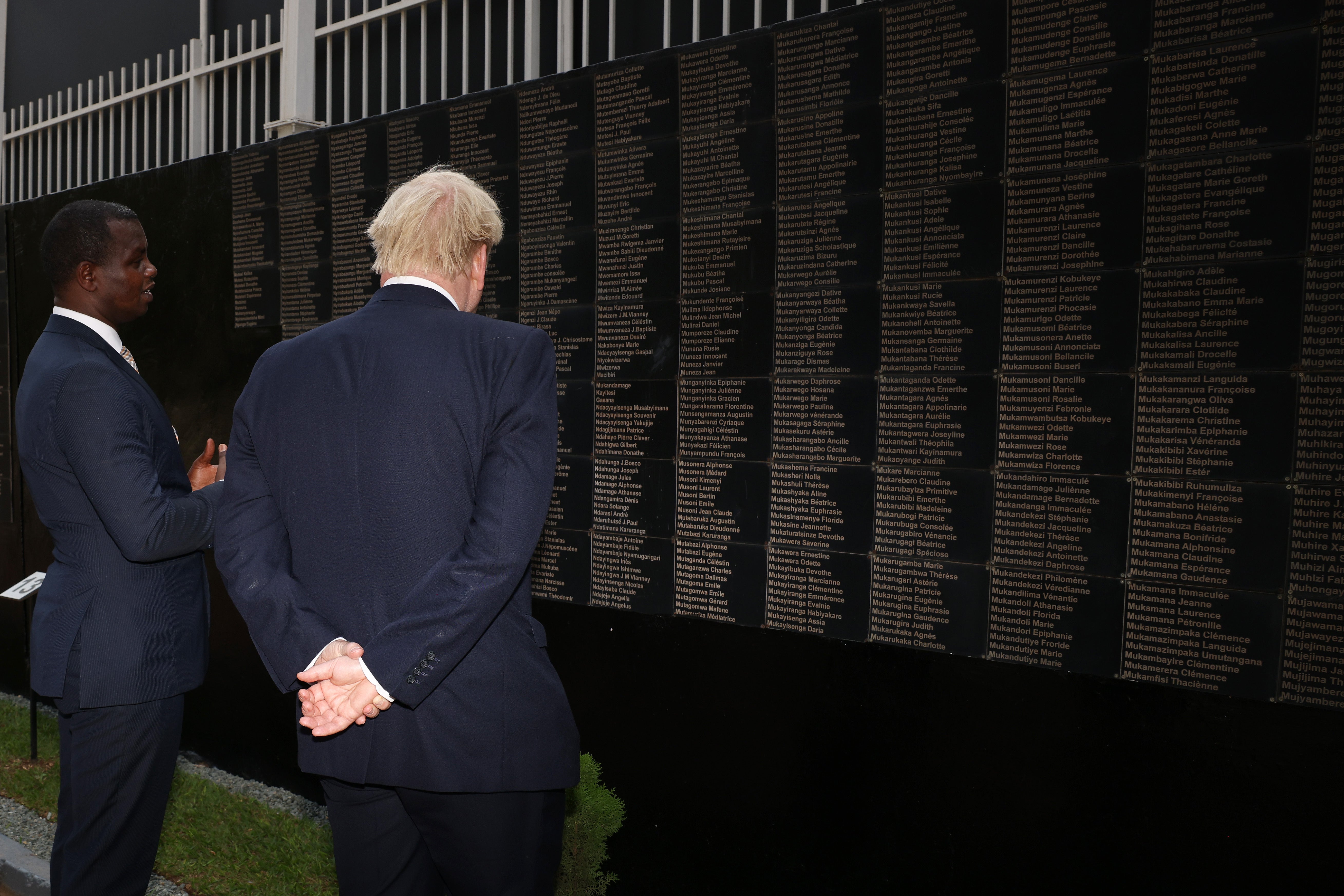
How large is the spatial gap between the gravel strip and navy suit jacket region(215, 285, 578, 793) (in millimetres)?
2668

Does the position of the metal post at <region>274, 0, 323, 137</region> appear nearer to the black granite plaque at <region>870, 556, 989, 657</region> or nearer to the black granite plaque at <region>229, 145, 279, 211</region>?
the black granite plaque at <region>229, 145, 279, 211</region>

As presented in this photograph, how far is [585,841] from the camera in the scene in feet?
10.3

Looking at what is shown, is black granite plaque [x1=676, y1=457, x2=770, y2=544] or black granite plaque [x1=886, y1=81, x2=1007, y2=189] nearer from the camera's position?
black granite plaque [x1=886, y1=81, x2=1007, y2=189]

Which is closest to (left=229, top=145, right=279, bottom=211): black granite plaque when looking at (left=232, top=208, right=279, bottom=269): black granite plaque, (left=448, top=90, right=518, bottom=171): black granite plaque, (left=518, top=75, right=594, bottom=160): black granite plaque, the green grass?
(left=232, top=208, right=279, bottom=269): black granite plaque

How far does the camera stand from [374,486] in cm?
173

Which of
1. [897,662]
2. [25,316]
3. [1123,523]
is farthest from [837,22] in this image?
[25,316]

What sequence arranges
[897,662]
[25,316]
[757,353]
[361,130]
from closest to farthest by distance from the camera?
[897,662]
[757,353]
[361,130]
[25,316]

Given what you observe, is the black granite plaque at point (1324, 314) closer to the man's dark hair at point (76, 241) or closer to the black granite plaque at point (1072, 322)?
the black granite plaque at point (1072, 322)

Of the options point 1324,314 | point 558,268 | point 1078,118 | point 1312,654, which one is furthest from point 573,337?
point 1312,654

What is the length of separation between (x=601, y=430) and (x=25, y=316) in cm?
458

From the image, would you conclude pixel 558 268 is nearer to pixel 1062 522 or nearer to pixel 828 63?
pixel 828 63

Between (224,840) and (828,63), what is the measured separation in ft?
13.0

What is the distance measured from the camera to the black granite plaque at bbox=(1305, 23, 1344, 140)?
217cm

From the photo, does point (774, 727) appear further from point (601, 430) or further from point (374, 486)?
point (374, 486)
